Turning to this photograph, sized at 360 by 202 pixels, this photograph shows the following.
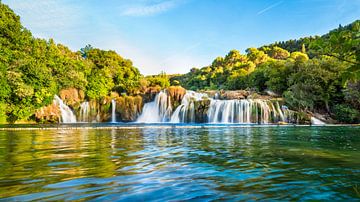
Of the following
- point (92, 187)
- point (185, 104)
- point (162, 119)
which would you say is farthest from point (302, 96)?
point (92, 187)

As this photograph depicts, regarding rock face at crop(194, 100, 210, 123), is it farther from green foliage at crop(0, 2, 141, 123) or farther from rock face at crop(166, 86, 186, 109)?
green foliage at crop(0, 2, 141, 123)

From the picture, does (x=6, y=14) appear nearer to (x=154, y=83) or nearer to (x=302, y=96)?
(x=154, y=83)

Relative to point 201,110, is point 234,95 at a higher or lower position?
higher

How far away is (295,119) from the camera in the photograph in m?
27.3

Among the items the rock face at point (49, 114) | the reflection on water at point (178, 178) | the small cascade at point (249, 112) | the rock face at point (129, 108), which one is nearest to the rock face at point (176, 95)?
the rock face at point (129, 108)

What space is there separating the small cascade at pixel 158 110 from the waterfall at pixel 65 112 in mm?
8517

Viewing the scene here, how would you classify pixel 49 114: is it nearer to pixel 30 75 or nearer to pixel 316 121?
pixel 30 75

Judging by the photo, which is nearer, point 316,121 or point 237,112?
point 316,121

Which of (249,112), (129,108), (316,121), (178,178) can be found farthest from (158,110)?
(178,178)

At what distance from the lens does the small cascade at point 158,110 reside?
32.5 metres

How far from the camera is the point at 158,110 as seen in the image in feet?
108

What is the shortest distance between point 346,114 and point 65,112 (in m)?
32.3

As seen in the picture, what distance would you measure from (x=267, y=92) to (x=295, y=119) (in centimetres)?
1101

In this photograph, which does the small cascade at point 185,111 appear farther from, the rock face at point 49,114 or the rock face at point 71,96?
the rock face at point 49,114
